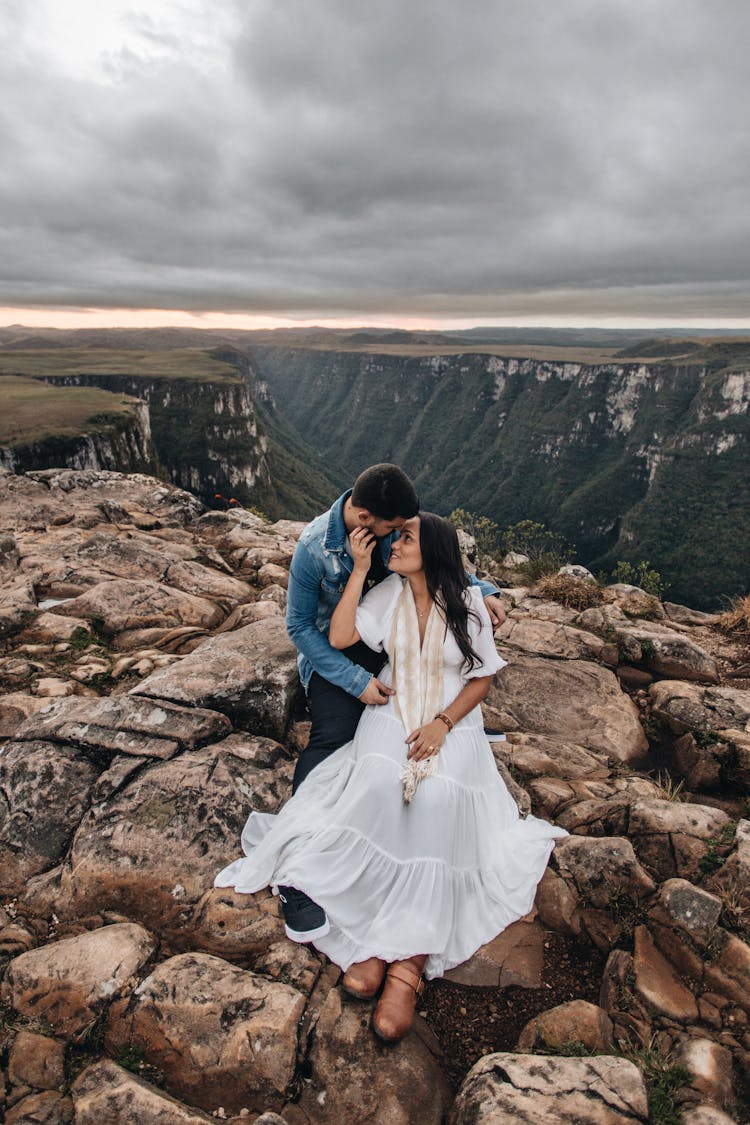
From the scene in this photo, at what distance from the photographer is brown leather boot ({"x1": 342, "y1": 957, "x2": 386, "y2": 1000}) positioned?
125 inches

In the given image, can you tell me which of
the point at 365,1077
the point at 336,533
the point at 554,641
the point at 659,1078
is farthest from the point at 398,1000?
the point at 554,641

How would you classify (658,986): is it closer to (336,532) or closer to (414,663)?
(414,663)

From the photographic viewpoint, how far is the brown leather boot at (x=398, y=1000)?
2967 millimetres

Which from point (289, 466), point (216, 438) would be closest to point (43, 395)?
point (216, 438)

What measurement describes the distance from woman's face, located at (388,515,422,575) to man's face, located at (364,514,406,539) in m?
0.08

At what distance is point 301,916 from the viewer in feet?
11.4

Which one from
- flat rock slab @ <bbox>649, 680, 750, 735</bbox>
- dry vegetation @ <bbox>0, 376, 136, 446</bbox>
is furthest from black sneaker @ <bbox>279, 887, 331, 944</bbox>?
dry vegetation @ <bbox>0, 376, 136, 446</bbox>

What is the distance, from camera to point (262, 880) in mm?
3701

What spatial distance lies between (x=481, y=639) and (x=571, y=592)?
5.63 m

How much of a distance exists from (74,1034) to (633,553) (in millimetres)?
126581

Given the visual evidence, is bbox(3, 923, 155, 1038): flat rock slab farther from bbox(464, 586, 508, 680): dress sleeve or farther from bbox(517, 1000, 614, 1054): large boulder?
bbox(464, 586, 508, 680): dress sleeve

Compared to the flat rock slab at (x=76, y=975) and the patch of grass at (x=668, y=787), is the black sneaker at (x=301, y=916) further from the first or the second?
the patch of grass at (x=668, y=787)

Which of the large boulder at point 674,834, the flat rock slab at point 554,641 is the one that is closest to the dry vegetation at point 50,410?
the flat rock slab at point 554,641

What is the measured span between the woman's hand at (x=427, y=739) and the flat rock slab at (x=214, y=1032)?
4.89 ft
